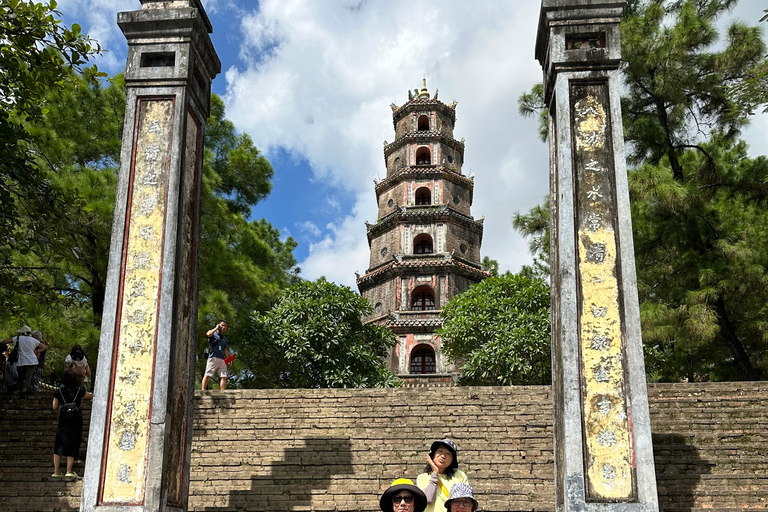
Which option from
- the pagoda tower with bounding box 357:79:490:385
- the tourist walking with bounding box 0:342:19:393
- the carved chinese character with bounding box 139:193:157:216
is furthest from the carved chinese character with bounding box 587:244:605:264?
the pagoda tower with bounding box 357:79:490:385

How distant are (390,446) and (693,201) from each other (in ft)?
23.1

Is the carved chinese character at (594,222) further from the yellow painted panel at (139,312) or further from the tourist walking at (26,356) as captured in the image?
the tourist walking at (26,356)

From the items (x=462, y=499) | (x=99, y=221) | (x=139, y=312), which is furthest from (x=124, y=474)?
(x=99, y=221)

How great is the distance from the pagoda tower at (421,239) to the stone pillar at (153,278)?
15.1 metres

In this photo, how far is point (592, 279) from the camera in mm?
5672

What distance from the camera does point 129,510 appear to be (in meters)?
5.31

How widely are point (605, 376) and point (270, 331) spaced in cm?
1138

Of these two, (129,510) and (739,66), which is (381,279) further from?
(129,510)

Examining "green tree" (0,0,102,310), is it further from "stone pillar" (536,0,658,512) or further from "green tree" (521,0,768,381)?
"green tree" (521,0,768,381)

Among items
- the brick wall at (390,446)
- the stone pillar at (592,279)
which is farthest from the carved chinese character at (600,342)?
the brick wall at (390,446)

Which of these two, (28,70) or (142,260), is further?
(28,70)

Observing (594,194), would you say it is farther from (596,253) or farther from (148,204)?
(148,204)

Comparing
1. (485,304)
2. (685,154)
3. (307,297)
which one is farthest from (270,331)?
(685,154)

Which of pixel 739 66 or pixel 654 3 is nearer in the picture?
pixel 739 66
